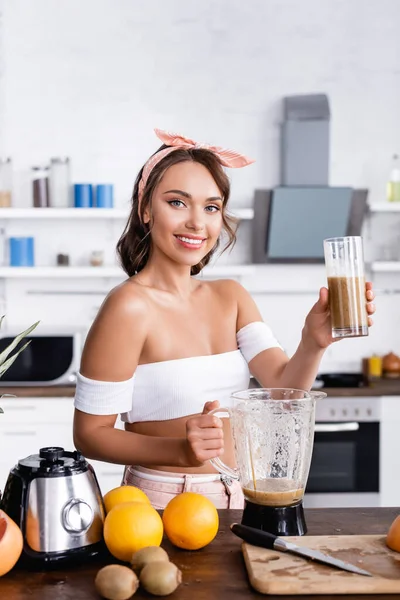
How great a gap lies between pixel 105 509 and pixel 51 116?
11.3ft

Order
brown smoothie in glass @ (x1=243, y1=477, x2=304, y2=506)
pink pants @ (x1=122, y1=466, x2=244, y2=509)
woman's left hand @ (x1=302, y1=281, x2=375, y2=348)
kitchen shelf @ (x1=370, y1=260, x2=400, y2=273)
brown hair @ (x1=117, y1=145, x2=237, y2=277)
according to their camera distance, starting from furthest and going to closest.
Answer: kitchen shelf @ (x1=370, y1=260, x2=400, y2=273) < brown hair @ (x1=117, y1=145, x2=237, y2=277) < pink pants @ (x1=122, y1=466, x2=244, y2=509) < woman's left hand @ (x1=302, y1=281, x2=375, y2=348) < brown smoothie in glass @ (x1=243, y1=477, x2=304, y2=506)

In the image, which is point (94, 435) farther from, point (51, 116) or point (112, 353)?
point (51, 116)

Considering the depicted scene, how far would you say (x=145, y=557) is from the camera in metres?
1.14

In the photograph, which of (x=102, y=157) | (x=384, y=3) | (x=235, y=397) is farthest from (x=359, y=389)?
(x=235, y=397)

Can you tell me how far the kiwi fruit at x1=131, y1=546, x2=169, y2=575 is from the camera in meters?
1.13

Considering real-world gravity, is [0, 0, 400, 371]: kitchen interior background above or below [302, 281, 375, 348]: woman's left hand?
above

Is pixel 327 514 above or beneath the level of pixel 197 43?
beneath

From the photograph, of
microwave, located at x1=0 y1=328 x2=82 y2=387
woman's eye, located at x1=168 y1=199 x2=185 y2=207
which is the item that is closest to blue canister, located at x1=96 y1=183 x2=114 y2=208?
microwave, located at x1=0 y1=328 x2=82 y2=387

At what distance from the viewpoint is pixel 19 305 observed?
4426mm

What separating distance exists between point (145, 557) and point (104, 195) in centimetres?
325

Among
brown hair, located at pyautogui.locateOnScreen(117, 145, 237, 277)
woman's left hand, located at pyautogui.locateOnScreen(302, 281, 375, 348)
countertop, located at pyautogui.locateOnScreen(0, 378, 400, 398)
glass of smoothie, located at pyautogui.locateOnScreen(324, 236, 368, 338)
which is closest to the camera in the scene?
glass of smoothie, located at pyautogui.locateOnScreen(324, 236, 368, 338)

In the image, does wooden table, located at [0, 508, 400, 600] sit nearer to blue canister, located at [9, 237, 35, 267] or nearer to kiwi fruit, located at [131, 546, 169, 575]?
kiwi fruit, located at [131, 546, 169, 575]

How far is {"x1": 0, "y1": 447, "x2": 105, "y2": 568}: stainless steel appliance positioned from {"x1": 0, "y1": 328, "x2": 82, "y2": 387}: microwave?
2.69 m

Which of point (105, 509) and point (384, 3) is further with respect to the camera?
point (384, 3)
